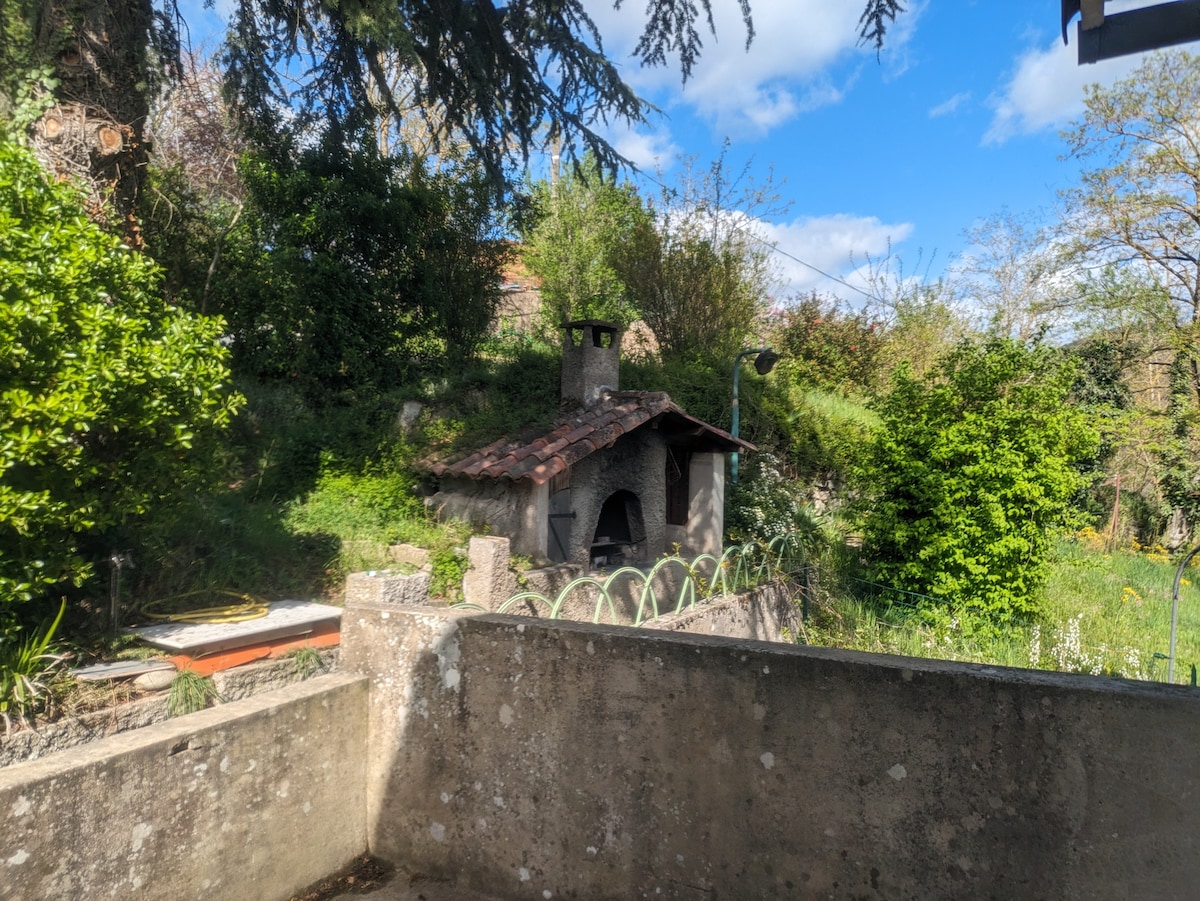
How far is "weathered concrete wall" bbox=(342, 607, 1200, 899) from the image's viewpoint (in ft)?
6.97

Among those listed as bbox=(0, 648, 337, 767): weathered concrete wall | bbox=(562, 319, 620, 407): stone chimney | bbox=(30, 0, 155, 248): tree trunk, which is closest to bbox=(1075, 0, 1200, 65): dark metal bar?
bbox=(0, 648, 337, 767): weathered concrete wall

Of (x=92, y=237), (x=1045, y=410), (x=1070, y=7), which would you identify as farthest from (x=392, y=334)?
(x=1070, y=7)

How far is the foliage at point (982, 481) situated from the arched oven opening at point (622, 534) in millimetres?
3367

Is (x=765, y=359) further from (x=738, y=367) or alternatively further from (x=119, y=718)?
(x=119, y=718)

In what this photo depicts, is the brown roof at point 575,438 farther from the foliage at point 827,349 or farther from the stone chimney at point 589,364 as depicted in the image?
the foliage at point 827,349

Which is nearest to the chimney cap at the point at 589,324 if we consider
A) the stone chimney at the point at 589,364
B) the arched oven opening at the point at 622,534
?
the stone chimney at the point at 589,364

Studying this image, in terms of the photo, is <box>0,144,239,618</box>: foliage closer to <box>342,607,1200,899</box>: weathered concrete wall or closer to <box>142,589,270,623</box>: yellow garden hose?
<box>142,589,270,623</box>: yellow garden hose

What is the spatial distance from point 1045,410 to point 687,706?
966 cm

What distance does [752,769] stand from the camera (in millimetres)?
2521

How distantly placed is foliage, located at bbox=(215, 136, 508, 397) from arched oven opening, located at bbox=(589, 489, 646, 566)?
14.8ft

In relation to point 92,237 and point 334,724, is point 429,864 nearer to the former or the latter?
point 334,724

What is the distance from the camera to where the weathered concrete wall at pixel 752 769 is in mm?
2125

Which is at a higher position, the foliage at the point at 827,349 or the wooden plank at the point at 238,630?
the foliage at the point at 827,349

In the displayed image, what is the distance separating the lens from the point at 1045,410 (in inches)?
405
